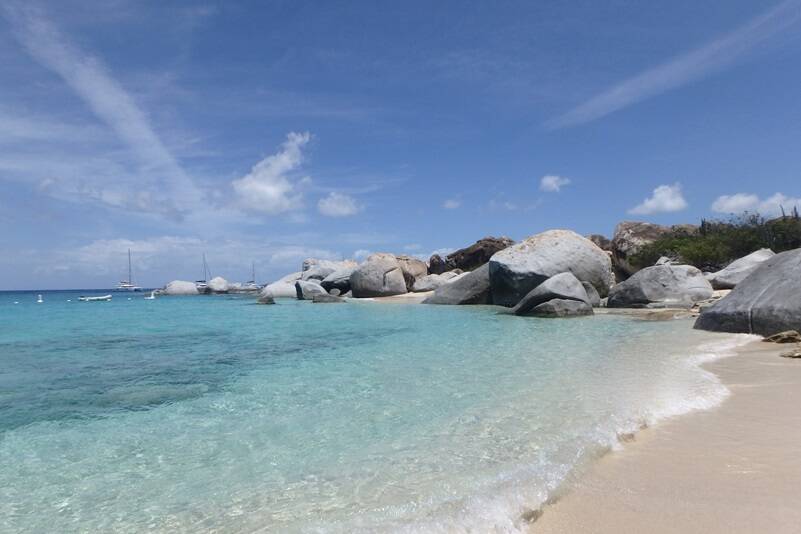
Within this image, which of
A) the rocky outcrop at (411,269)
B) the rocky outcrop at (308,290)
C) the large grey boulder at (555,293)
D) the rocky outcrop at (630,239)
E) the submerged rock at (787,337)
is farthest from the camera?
the rocky outcrop at (411,269)

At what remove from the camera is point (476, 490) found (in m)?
3.42

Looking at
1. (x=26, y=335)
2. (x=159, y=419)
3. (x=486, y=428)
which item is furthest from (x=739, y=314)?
(x=26, y=335)

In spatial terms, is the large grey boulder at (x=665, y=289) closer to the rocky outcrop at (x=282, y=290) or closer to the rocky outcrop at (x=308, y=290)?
the rocky outcrop at (x=308, y=290)

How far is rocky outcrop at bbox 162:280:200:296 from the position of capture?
209 feet

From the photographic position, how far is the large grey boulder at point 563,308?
16.8m

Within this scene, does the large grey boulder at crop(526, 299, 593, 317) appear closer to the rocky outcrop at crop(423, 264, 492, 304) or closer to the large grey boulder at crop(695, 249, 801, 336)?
the large grey boulder at crop(695, 249, 801, 336)

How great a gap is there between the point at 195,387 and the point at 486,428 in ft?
14.2

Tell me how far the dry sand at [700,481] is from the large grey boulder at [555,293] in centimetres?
1223

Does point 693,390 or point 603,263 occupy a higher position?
point 603,263

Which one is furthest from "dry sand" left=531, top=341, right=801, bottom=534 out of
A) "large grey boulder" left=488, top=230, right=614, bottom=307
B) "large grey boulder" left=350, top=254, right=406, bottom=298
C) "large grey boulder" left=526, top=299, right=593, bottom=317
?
"large grey boulder" left=350, top=254, right=406, bottom=298

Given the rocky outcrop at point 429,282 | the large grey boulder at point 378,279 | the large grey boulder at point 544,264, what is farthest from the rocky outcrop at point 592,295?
the large grey boulder at point 378,279

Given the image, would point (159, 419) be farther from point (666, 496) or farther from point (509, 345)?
point (509, 345)

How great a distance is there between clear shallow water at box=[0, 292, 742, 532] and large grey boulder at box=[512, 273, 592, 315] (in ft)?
22.2

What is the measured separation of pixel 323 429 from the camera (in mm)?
4906
